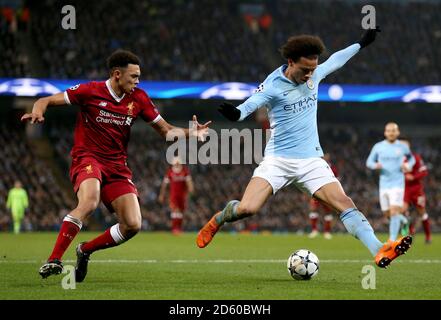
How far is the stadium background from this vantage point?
28719 millimetres

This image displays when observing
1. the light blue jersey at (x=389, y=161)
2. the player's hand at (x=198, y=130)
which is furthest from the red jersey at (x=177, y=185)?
the player's hand at (x=198, y=130)

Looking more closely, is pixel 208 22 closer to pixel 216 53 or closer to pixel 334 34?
pixel 216 53

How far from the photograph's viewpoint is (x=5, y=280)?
8547mm

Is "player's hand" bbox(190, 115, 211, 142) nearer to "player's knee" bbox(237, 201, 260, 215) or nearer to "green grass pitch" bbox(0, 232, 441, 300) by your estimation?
"player's knee" bbox(237, 201, 260, 215)

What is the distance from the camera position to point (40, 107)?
8.09 meters

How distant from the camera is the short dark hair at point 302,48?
27.2 feet

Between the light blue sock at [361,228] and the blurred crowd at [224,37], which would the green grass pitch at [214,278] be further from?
the blurred crowd at [224,37]

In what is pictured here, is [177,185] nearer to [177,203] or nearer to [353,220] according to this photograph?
[177,203]

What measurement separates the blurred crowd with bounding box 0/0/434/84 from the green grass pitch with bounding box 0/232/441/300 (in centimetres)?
1693

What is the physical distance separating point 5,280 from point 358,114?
1010 inches

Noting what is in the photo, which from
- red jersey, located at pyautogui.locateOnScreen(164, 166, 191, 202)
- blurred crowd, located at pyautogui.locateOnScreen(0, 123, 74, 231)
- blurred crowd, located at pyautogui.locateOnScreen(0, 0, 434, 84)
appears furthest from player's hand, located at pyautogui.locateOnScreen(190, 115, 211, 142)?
blurred crowd, located at pyautogui.locateOnScreen(0, 0, 434, 84)

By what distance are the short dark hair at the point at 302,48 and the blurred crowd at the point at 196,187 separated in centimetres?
1979

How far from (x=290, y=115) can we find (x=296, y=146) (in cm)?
32
